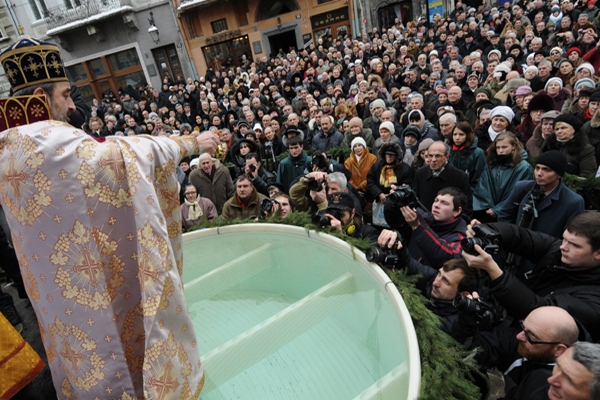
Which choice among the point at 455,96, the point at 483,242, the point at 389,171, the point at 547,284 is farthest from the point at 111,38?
the point at 547,284

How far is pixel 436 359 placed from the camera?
4.31ft

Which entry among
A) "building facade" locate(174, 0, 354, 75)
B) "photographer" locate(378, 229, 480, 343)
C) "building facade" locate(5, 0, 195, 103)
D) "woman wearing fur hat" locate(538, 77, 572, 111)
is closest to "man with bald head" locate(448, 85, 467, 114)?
"woman wearing fur hat" locate(538, 77, 572, 111)

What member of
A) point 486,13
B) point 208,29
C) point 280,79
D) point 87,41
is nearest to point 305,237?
point 280,79

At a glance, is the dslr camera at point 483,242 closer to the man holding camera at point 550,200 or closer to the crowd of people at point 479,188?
the crowd of people at point 479,188

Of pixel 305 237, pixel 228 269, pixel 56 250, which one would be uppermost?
pixel 56 250

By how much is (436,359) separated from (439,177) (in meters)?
2.32

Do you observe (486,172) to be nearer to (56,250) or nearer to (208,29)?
(56,250)

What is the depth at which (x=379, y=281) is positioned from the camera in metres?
1.71

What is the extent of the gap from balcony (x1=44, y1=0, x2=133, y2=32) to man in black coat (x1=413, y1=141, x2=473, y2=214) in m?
19.1

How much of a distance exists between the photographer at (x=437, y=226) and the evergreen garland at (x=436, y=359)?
75cm

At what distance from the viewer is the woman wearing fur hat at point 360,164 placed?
453 centimetres

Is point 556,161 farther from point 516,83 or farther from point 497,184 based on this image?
point 516,83

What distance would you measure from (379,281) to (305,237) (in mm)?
670

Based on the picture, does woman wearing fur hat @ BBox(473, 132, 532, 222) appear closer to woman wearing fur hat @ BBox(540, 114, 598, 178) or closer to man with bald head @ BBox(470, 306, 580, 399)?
woman wearing fur hat @ BBox(540, 114, 598, 178)
